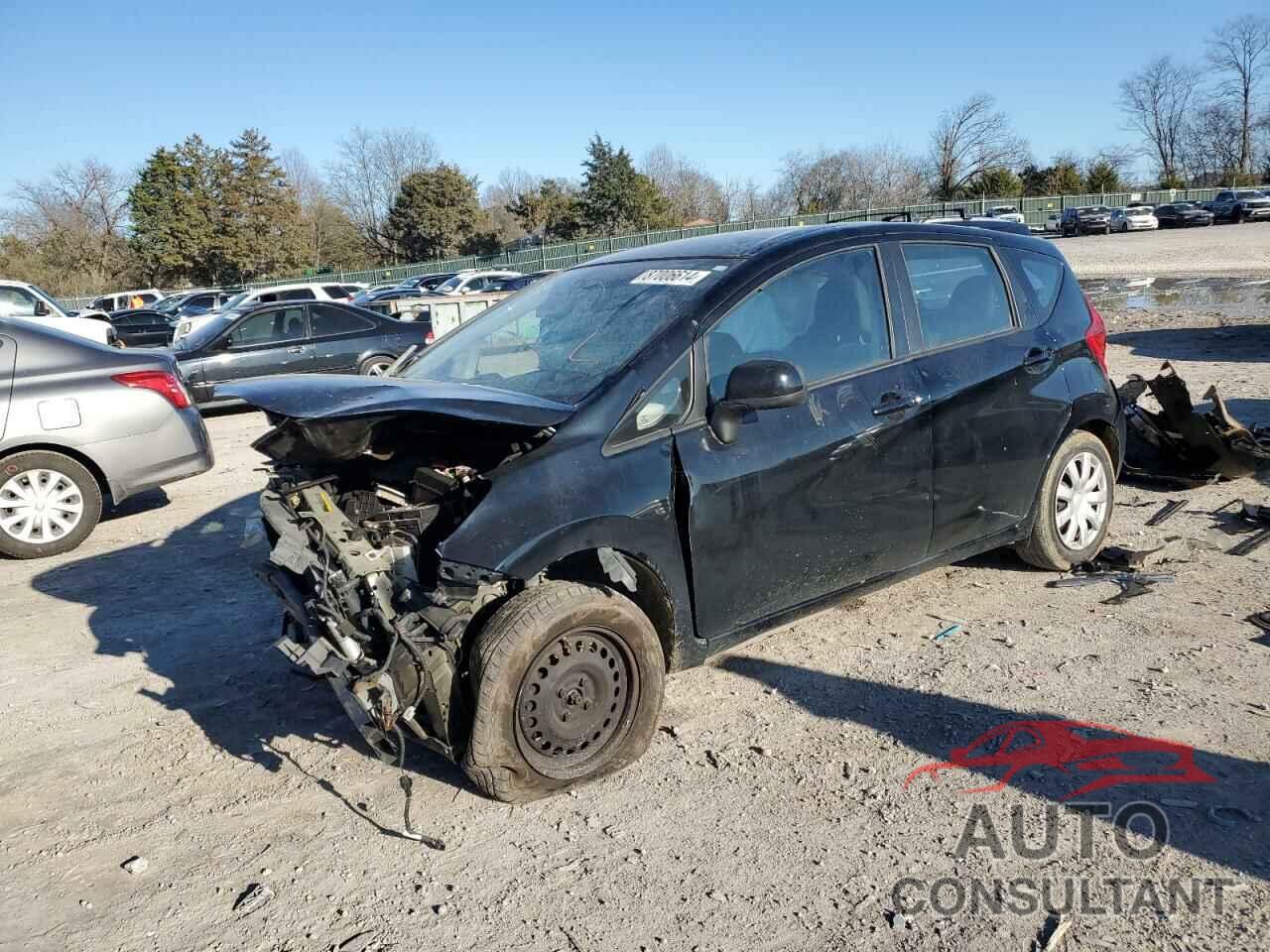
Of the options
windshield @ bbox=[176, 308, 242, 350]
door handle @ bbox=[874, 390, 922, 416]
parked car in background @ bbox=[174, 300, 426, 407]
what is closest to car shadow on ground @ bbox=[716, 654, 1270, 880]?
door handle @ bbox=[874, 390, 922, 416]

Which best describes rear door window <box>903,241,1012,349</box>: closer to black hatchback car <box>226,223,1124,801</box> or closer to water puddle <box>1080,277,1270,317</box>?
black hatchback car <box>226,223,1124,801</box>

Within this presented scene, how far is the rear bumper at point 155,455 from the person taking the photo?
21.7ft

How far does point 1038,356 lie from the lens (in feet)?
15.4

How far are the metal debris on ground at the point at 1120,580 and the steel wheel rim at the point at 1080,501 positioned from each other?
152 mm

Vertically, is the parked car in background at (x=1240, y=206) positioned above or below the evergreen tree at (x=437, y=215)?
below

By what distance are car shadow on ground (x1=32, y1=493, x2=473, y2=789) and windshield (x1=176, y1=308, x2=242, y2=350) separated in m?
6.84

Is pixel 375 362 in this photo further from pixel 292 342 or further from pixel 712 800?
pixel 712 800

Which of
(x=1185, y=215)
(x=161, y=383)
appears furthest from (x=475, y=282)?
(x=1185, y=215)

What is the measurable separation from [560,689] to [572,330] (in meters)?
1.54

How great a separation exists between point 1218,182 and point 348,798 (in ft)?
305

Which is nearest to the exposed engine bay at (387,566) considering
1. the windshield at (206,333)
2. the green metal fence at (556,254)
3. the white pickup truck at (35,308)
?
the windshield at (206,333)

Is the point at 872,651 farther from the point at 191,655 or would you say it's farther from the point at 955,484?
the point at 191,655

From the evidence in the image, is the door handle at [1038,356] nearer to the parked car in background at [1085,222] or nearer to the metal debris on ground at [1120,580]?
the metal debris on ground at [1120,580]

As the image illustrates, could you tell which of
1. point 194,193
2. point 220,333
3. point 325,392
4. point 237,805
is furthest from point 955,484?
point 194,193
